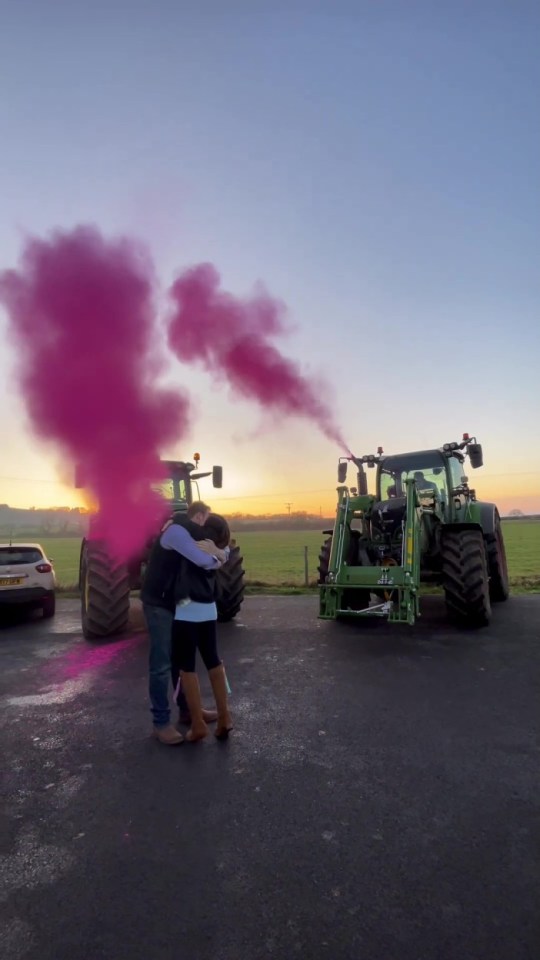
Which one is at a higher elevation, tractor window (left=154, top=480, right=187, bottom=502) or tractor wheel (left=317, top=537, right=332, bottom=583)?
tractor window (left=154, top=480, right=187, bottom=502)

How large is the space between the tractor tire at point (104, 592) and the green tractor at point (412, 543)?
2893 mm

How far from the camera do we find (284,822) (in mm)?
3047

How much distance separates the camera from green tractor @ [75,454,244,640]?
7.75 meters

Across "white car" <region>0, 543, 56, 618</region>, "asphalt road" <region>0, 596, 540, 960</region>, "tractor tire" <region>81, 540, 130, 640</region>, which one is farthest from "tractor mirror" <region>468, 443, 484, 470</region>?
"white car" <region>0, 543, 56, 618</region>

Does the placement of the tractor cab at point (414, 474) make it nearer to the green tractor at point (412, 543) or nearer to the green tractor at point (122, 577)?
the green tractor at point (412, 543)

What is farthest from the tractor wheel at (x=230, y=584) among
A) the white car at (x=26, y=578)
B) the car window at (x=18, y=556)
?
the car window at (x=18, y=556)

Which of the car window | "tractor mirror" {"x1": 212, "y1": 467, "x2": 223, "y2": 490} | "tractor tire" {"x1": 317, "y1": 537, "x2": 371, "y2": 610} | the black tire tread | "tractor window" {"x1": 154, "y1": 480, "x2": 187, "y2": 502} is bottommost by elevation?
the black tire tread

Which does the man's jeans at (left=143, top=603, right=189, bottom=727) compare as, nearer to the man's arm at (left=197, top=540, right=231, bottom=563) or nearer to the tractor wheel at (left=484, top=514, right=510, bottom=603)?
the man's arm at (left=197, top=540, right=231, bottom=563)

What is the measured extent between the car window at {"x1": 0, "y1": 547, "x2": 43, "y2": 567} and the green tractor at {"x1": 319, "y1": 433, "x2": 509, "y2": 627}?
539 centimetres

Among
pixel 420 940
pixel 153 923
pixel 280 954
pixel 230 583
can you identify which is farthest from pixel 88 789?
pixel 230 583

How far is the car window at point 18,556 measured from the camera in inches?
386

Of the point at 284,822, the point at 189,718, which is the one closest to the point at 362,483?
the point at 189,718

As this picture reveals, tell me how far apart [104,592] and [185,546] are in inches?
161

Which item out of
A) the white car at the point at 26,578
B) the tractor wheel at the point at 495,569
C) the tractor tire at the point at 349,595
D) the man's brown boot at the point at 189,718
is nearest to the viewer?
the man's brown boot at the point at 189,718
